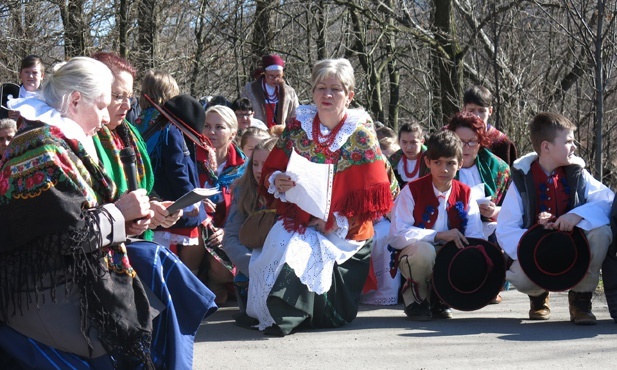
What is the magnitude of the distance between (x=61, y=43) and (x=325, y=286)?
37.0ft

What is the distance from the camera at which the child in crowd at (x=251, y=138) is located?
7643mm

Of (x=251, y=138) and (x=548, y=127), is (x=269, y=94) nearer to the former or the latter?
(x=251, y=138)

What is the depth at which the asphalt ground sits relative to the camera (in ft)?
16.7

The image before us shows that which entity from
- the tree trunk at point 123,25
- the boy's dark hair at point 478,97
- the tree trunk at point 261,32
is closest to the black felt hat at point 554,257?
the boy's dark hair at point 478,97

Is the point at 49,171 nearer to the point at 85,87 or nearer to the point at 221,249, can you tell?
the point at 85,87

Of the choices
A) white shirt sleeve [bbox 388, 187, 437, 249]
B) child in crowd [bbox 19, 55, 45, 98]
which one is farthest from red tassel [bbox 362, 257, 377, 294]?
child in crowd [bbox 19, 55, 45, 98]

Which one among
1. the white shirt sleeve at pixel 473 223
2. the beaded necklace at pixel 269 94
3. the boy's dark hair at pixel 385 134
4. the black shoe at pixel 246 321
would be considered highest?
the beaded necklace at pixel 269 94

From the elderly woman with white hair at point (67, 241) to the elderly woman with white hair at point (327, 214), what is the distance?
2329mm

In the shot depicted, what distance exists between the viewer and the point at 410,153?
26.0 feet

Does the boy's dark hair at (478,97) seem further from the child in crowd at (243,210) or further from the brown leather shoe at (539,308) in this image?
the brown leather shoe at (539,308)

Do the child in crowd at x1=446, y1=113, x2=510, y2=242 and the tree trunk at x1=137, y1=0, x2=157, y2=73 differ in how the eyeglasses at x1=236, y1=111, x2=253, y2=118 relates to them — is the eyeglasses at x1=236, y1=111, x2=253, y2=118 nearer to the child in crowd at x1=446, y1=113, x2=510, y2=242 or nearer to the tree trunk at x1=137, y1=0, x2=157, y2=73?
the child in crowd at x1=446, y1=113, x2=510, y2=242

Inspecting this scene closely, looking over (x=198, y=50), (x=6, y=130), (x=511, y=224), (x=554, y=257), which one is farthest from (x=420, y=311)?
(x=198, y=50)

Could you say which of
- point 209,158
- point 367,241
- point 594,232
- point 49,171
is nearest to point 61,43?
point 209,158

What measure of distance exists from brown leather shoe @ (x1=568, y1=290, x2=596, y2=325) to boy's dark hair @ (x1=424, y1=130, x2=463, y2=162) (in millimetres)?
1250
